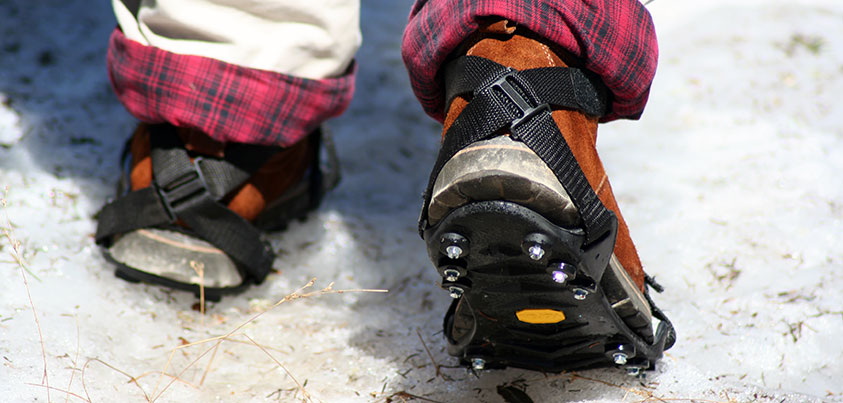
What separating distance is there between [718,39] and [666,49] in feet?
0.71

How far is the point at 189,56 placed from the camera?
146 cm

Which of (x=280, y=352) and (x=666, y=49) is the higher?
(x=666, y=49)

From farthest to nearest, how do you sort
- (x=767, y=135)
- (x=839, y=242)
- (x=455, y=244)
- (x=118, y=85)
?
(x=767, y=135) → (x=839, y=242) → (x=118, y=85) → (x=455, y=244)

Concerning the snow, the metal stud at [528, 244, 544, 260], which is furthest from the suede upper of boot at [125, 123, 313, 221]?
the metal stud at [528, 244, 544, 260]

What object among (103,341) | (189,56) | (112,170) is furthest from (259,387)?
(112,170)

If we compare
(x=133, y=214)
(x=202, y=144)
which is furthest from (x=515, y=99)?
(x=133, y=214)

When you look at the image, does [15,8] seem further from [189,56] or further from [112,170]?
[189,56]

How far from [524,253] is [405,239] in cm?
92

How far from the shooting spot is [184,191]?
5.05 ft

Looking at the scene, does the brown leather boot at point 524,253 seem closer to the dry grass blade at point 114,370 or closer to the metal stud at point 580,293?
the metal stud at point 580,293

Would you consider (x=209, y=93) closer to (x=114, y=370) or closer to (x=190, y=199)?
(x=190, y=199)

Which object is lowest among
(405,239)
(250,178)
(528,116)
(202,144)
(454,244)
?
(405,239)

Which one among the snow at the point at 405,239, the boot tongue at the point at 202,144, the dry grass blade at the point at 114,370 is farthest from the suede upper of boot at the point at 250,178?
the dry grass blade at the point at 114,370

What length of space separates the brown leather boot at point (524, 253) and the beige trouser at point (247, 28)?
48cm
